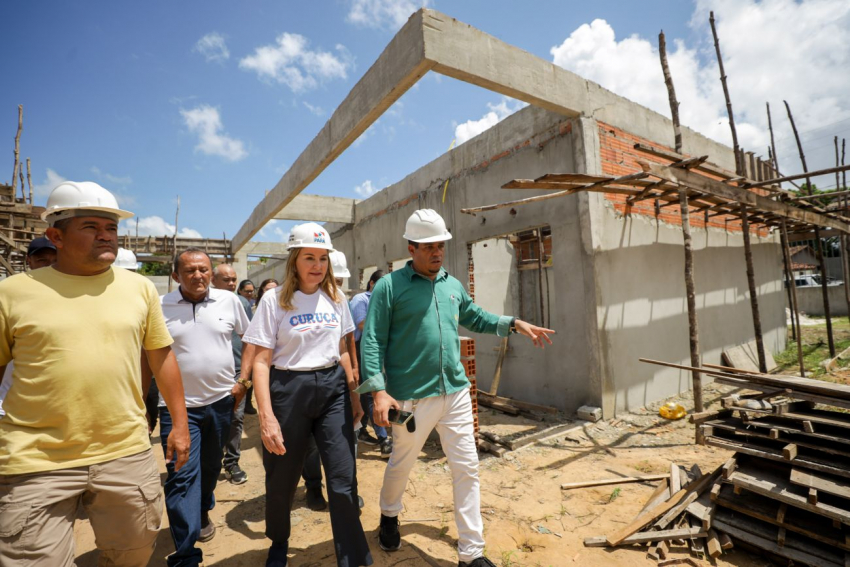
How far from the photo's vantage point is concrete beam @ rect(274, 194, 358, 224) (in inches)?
425

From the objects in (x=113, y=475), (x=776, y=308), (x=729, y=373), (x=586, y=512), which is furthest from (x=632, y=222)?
(x=776, y=308)

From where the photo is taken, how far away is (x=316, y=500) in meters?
3.53

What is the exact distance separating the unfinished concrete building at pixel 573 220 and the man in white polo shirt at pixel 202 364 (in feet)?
9.66

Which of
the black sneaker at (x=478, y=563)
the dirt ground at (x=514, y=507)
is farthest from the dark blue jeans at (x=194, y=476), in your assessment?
the black sneaker at (x=478, y=563)

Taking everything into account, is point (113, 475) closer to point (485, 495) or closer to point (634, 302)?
point (485, 495)

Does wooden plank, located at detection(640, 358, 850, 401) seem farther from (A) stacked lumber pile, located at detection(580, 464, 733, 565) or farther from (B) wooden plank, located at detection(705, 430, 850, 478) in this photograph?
(A) stacked lumber pile, located at detection(580, 464, 733, 565)

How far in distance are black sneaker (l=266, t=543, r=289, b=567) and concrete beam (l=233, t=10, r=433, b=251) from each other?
4.19 meters

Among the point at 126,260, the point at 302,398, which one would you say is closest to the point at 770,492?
the point at 302,398

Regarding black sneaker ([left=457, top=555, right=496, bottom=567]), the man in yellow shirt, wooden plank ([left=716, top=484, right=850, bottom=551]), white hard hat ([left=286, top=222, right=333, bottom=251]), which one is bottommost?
black sneaker ([left=457, top=555, right=496, bottom=567])

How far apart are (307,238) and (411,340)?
0.92 meters

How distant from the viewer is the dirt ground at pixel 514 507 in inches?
110

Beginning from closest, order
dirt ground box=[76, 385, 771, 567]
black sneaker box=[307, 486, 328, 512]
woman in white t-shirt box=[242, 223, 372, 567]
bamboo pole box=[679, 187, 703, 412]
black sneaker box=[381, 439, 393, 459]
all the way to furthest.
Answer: woman in white t-shirt box=[242, 223, 372, 567] < dirt ground box=[76, 385, 771, 567] < black sneaker box=[307, 486, 328, 512] < black sneaker box=[381, 439, 393, 459] < bamboo pole box=[679, 187, 703, 412]

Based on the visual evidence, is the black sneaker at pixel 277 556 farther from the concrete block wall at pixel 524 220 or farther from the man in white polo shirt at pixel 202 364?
the concrete block wall at pixel 524 220

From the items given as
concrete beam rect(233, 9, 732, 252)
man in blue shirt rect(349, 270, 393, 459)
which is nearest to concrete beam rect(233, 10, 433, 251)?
concrete beam rect(233, 9, 732, 252)
